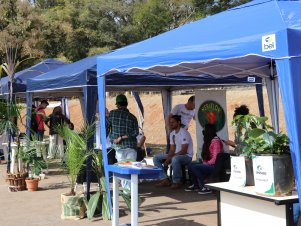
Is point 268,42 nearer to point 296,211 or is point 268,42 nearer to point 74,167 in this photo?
point 296,211

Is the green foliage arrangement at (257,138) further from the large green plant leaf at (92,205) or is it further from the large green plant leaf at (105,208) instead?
the large green plant leaf at (92,205)

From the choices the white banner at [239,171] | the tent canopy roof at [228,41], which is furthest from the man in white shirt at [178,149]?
the white banner at [239,171]

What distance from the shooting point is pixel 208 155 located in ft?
27.7

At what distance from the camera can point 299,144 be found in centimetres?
402

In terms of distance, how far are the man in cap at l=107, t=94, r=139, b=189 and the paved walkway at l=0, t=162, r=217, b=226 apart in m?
0.87

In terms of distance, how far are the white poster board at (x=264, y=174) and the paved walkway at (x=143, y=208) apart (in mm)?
2162

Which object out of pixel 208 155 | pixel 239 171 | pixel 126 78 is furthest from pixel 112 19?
pixel 239 171

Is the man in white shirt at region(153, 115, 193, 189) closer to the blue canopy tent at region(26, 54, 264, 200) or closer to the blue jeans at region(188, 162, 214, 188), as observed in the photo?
the blue jeans at region(188, 162, 214, 188)

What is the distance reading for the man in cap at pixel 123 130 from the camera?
763 centimetres

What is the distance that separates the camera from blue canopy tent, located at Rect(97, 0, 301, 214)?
403cm

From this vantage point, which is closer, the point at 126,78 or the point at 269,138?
the point at 269,138

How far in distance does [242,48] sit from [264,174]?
1.18 meters

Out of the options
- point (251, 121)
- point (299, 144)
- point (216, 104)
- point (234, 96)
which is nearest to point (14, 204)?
point (216, 104)

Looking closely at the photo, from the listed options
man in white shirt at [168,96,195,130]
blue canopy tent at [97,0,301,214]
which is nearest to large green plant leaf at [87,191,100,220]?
blue canopy tent at [97,0,301,214]
